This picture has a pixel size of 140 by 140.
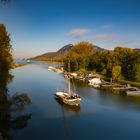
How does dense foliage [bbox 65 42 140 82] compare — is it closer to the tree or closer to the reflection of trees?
the tree

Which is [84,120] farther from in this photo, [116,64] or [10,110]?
[116,64]

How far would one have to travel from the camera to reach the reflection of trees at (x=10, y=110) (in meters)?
29.1

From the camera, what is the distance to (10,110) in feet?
96.1

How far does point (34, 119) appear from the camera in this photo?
39531 mm

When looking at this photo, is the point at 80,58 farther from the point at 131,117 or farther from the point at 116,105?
the point at 131,117

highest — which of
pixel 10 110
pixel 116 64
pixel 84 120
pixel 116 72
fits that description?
pixel 116 64

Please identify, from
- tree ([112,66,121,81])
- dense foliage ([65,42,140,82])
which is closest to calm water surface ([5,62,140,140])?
dense foliage ([65,42,140,82])

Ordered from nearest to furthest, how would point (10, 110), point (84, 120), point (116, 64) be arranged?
1. point (10, 110)
2. point (84, 120)
3. point (116, 64)

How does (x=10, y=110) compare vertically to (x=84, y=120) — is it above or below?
above

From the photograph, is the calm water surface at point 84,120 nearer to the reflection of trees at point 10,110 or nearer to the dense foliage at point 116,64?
the reflection of trees at point 10,110

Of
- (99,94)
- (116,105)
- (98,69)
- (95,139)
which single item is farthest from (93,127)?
(98,69)

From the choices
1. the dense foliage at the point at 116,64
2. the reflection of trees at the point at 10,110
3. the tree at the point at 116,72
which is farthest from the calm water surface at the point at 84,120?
the tree at the point at 116,72

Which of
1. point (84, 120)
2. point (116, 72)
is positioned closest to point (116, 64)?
point (116, 72)

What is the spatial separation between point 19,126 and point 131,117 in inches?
868
